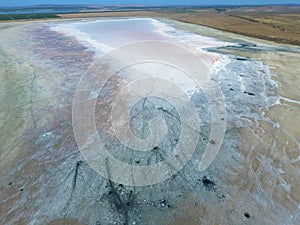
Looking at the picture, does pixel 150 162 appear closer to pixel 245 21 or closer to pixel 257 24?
pixel 257 24

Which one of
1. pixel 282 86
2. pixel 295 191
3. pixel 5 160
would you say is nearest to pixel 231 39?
pixel 282 86

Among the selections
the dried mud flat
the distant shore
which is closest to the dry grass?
the distant shore

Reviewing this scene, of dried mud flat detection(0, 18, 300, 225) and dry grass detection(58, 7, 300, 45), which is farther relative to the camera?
dry grass detection(58, 7, 300, 45)

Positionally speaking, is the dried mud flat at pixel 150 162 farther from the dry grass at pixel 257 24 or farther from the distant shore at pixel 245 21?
the distant shore at pixel 245 21

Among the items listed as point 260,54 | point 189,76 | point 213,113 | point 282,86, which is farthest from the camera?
point 260,54

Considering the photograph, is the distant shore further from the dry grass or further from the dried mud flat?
the dried mud flat

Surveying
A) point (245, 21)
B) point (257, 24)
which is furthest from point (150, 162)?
point (245, 21)

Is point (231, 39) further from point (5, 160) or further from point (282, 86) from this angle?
point (5, 160)

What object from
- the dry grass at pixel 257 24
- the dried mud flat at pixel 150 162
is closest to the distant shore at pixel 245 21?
the dry grass at pixel 257 24
